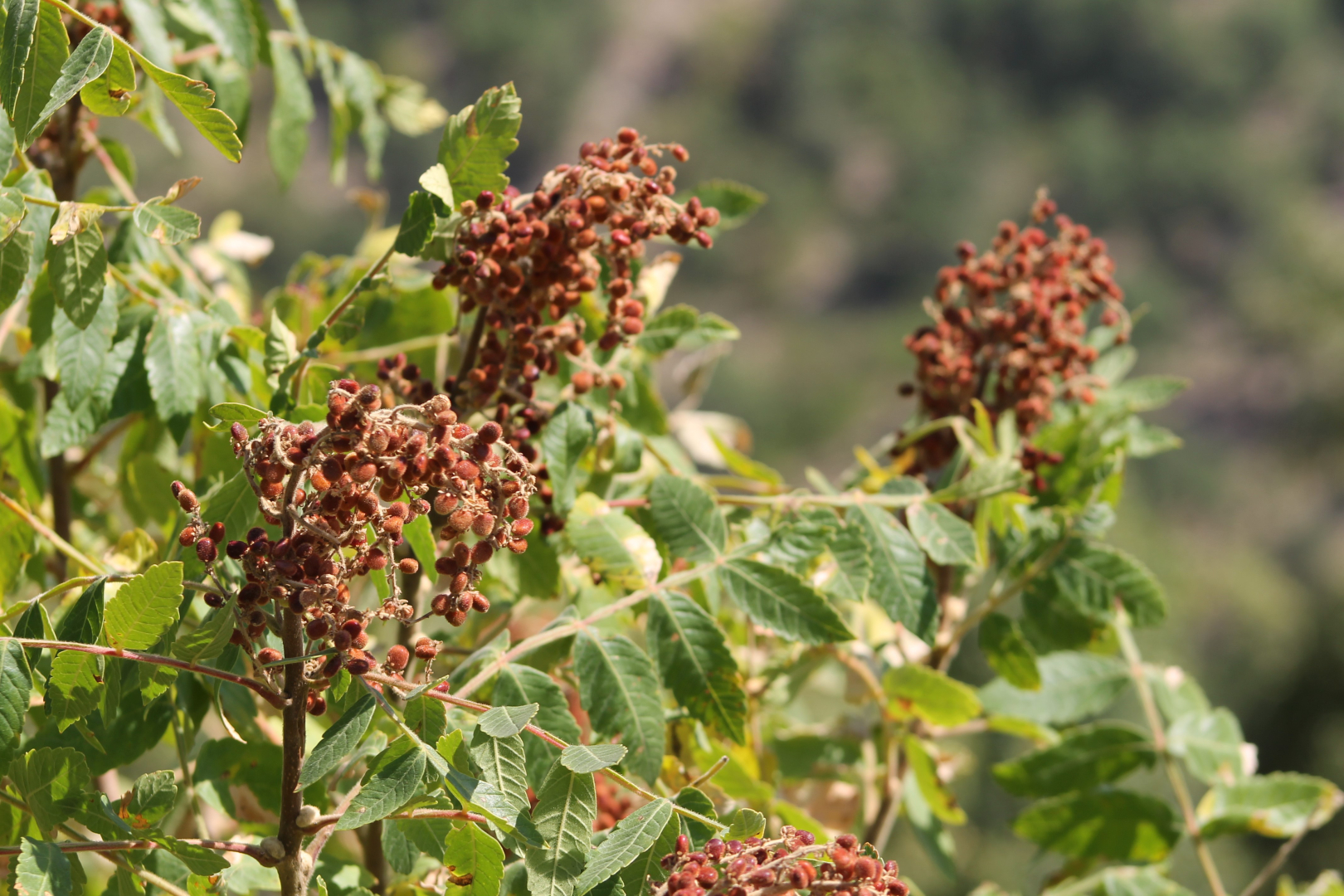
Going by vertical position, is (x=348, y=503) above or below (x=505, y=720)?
above

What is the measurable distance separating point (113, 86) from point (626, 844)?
896 mm

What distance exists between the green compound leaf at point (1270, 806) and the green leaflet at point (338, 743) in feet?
5.16

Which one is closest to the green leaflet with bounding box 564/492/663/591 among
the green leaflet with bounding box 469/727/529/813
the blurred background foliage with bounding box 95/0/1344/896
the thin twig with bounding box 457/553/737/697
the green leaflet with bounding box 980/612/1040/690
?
the thin twig with bounding box 457/553/737/697

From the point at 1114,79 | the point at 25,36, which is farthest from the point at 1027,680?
the point at 1114,79

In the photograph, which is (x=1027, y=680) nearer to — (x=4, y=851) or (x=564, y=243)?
(x=564, y=243)

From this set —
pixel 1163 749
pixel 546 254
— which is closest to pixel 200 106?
pixel 546 254

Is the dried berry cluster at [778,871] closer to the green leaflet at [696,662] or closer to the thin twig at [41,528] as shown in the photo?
the green leaflet at [696,662]

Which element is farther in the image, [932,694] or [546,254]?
[932,694]

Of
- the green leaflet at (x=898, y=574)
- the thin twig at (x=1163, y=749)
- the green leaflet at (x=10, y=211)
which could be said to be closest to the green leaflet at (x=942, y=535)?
the green leaflet at (x=898, y=574)

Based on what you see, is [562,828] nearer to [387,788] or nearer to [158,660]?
[387,788]

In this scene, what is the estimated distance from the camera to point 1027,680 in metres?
1.80

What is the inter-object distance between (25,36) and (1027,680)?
5.06 feet

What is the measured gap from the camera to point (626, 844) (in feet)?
3.39

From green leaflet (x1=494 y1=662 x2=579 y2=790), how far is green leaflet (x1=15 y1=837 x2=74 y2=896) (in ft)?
1.36
